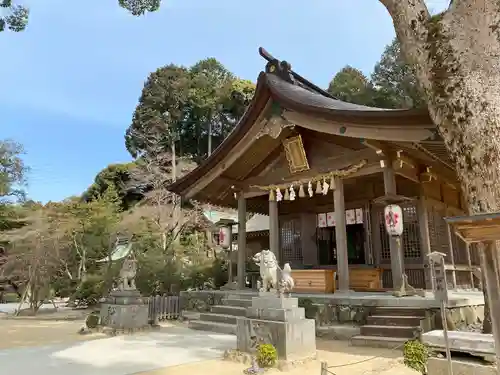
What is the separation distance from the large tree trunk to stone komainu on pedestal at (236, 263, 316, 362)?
365 centimetres

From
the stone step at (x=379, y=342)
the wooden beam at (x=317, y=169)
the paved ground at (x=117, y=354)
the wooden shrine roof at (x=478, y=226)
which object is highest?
the wooden beam at (x=317, y=169)

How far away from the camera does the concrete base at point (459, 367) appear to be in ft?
14.9

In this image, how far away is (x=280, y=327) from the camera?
6.68 m

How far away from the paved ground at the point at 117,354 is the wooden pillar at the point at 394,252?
173 inches

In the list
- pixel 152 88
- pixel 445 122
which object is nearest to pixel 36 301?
pixel 445 122

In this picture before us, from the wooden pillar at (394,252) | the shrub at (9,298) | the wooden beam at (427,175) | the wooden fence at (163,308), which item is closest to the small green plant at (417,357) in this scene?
the wooden pillar at (394,252)

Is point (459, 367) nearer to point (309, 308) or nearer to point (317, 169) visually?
point (309, 308)

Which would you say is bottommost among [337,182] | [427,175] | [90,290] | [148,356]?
[148,356]

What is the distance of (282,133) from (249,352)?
7636 mm

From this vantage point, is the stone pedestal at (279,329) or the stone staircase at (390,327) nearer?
the stone pedestal at (279,329)

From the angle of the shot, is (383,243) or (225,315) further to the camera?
(383,243)

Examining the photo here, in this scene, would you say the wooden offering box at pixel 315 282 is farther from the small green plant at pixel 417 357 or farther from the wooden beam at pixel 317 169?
the small green plant at pixel 417 357

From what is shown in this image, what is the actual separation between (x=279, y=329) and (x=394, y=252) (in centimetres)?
470

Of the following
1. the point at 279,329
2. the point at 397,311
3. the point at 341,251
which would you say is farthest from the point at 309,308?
the point at 279,329
